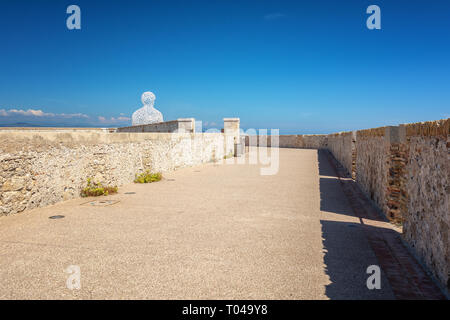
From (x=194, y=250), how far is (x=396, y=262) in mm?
2390

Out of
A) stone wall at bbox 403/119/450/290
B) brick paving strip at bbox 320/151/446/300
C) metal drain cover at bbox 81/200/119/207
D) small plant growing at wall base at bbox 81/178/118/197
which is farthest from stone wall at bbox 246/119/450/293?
small plant growing at wall base at bbox 81/178/118/197

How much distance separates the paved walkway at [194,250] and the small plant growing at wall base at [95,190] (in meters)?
0.35

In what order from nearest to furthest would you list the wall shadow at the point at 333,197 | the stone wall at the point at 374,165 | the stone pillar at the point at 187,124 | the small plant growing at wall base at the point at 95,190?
the stone wall at the point at 374,165, the wall shadow at the point at 333,197, the small plant growing at wall base at the point at 95,190, the stone pillar at the point at 187,124

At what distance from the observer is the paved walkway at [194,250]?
2.86 m

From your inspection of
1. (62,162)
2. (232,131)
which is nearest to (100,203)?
(62,162)

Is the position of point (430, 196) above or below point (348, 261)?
above

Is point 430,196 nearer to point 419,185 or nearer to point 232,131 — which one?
point 419,185

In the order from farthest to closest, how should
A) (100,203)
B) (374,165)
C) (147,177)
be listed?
(147,177)
(374,165)
(100,203)

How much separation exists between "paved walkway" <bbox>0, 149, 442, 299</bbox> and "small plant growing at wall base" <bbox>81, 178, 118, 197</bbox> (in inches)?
13.8

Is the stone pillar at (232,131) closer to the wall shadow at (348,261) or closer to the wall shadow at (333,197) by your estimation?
the wall shadow at (333,197)

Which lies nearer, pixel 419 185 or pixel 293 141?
pixel 419 185

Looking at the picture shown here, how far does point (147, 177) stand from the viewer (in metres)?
9.02

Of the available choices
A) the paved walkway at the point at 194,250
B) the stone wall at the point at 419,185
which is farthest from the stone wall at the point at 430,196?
the paved walkway at the point at 194,250
